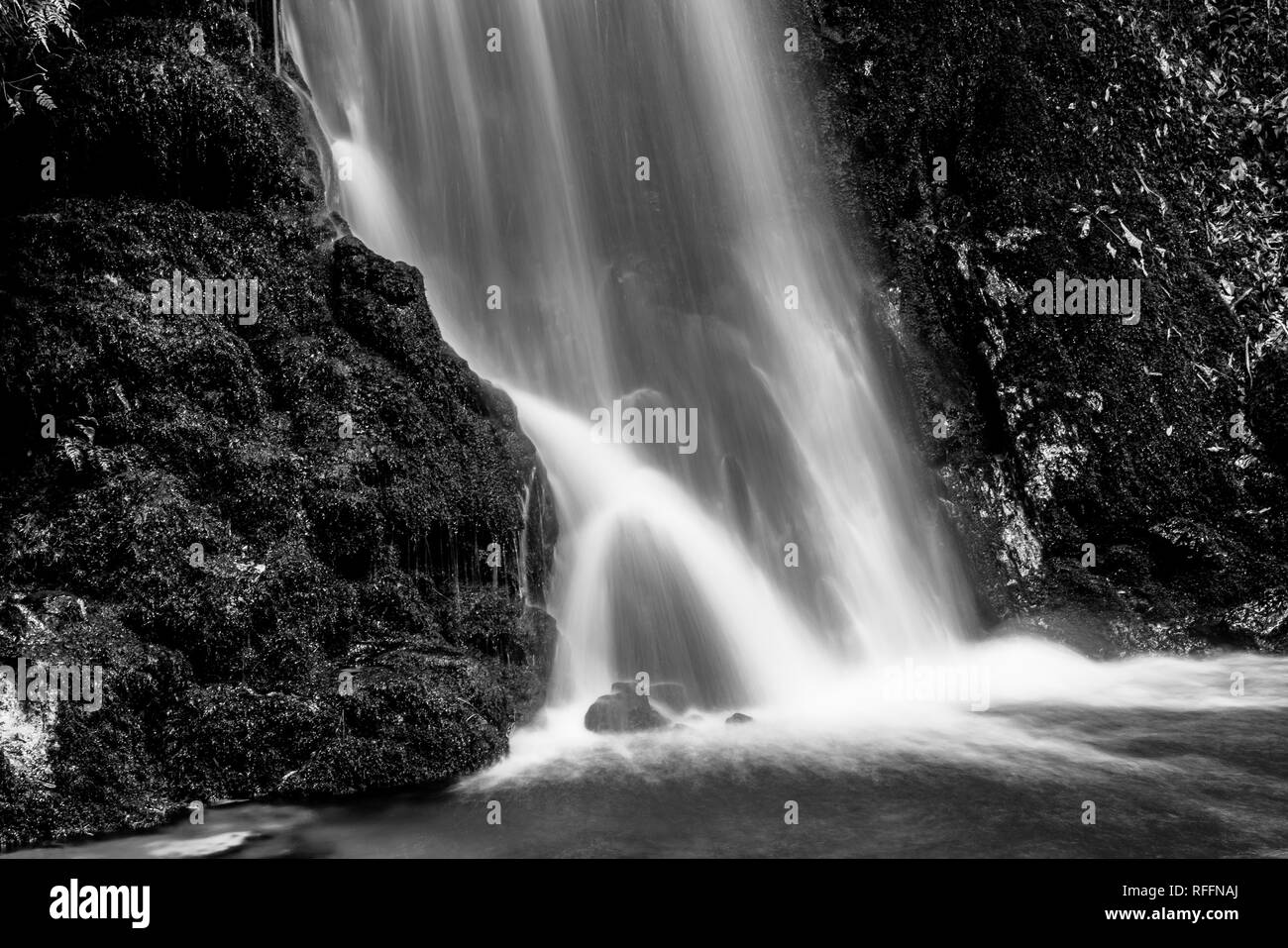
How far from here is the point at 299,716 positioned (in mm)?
7574

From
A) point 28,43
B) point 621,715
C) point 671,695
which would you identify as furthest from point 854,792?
point 28,43

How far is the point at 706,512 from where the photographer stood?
11.8 m

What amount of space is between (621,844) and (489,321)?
7.00m

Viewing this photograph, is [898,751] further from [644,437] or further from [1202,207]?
[1202,207]

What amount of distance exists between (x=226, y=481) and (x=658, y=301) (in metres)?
6.71

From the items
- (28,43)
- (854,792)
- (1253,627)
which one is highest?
(28,43)

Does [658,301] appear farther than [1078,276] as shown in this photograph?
No

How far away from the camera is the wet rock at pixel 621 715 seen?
8969mm

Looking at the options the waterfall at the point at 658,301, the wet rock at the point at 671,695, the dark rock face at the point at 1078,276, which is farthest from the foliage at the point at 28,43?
the dark rock face at the point at 1078,276

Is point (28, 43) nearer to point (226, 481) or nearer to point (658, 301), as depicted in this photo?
point (226, 481)

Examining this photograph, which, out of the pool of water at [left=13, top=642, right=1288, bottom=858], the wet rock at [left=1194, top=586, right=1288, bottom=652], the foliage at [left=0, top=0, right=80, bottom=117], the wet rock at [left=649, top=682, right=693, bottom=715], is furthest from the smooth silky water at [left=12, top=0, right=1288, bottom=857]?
the foliage at [left=0, top=0, right=80, bottom=117]

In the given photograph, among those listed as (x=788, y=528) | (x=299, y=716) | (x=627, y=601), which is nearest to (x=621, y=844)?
(x=299, y=716)

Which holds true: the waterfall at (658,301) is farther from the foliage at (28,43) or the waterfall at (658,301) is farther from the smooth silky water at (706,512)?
the foliage at (28,43)

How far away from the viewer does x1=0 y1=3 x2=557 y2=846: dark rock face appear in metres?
7.32
